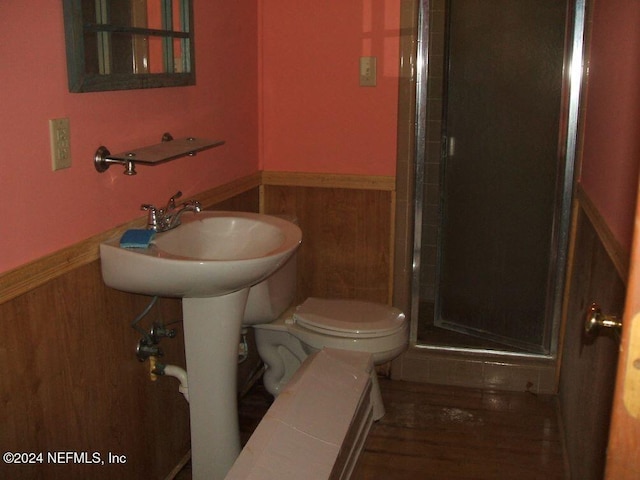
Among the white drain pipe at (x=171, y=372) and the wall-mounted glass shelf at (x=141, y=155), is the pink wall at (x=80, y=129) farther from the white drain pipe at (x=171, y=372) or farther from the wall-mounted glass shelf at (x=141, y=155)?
the white drain pipe at (x=171, y=372)

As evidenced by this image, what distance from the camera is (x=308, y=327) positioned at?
8.05ft

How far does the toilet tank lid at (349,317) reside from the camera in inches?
95.3

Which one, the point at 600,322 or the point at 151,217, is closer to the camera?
the point at 600,322

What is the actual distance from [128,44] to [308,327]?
1.11 metres

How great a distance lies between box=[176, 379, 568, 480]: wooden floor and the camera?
2.35 m

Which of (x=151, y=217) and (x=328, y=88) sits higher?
(x=328, y=88)

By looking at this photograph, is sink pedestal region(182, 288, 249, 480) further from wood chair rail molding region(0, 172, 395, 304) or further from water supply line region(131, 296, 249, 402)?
wood chair rail molding region(0, 172, 395, 304)

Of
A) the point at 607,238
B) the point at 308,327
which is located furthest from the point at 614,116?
the point at 308,327

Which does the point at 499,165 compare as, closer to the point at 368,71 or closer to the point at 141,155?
the point at 368,71

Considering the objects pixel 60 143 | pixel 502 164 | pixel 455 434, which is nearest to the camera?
pixel 60 143

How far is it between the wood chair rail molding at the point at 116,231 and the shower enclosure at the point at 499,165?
Answer: 0.29 meters

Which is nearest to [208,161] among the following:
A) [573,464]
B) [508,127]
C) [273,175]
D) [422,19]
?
[273,175]

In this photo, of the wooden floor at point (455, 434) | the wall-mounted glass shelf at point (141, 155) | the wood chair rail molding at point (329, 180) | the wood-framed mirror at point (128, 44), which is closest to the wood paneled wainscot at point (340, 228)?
the wood chair rail molding at point (329, 180)

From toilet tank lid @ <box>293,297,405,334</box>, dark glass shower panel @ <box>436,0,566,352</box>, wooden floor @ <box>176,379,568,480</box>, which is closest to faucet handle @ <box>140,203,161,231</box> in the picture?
toilet tank lid @ <box>293,297,405,334</box>
